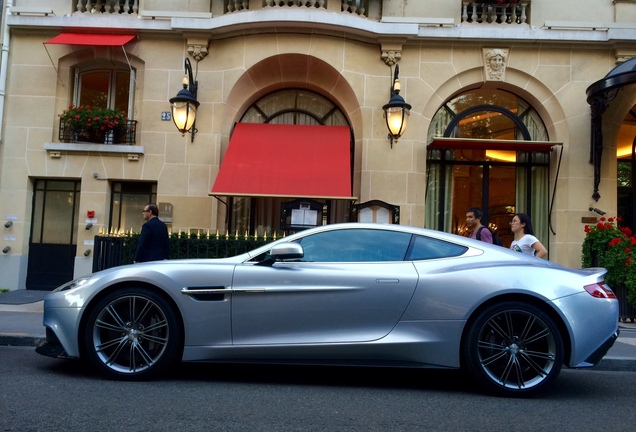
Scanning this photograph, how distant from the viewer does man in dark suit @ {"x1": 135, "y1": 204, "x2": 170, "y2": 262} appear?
805 centimetres

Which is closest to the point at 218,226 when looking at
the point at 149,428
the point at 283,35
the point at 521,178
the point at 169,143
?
the point at 169,143

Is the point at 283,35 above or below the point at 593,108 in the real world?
above

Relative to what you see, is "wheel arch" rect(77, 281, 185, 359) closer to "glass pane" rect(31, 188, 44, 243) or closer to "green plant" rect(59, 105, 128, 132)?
"green plant" rect(59, 105, 128, 132)

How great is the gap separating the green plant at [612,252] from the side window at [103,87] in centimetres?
985

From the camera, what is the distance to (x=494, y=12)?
1228 cm

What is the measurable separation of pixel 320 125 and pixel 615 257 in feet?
20.4

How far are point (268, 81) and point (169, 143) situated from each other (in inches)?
97.6

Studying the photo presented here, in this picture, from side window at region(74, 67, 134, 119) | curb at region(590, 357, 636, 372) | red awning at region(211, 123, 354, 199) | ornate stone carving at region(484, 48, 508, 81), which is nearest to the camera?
curb at region(590, 357, 636, 372)

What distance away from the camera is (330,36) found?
1191cm

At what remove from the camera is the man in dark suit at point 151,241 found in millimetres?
8047

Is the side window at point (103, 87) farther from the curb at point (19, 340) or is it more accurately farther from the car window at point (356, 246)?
the car window at point (356, 246)

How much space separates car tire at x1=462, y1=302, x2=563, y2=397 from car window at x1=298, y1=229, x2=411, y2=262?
91cm

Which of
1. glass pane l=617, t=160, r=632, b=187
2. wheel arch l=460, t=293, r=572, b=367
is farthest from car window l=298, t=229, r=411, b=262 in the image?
glass pane l=617, t=160, r=632, b=187

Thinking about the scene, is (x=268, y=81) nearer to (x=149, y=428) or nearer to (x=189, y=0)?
(x=189, y=0)
